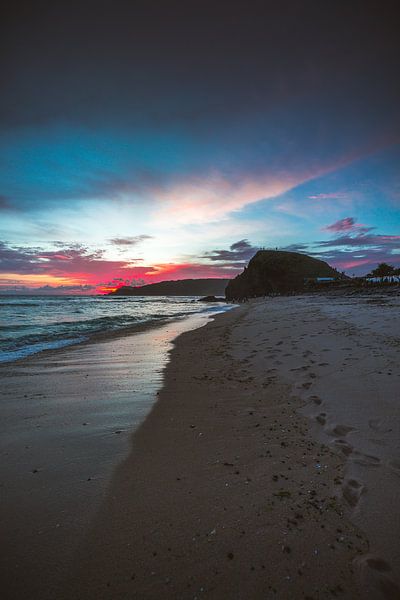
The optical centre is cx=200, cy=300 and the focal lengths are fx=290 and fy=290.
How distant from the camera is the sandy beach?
1885mm

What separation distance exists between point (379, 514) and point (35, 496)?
303 cm

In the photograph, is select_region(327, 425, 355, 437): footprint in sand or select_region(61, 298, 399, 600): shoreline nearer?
select_region(61, 298, 399, 600): shoreline

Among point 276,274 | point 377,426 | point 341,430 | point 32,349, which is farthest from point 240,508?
point 276,274

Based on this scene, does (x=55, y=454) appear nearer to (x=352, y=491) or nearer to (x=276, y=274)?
(x=352, y=491)

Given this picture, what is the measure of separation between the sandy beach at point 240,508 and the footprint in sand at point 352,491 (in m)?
0.01

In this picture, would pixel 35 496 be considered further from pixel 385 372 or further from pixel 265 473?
pixel 385 372

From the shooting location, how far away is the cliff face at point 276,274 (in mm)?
94188

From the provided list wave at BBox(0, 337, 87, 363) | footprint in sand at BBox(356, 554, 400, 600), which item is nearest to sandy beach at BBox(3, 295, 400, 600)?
footprint in sand at BBox(356, 554, 400, 600)

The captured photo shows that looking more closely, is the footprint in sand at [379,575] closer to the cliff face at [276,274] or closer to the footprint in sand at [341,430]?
the footprint in sand at [341,430]

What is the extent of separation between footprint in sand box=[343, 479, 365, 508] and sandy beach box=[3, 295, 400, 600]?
0.01 metres

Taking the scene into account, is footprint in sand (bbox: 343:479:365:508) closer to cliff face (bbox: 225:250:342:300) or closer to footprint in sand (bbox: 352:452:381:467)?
footprint in sand (bbox: 352:452:381:467)

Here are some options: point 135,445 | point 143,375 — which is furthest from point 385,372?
point 143,375

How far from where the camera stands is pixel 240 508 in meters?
2.48

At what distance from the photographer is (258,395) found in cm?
521
